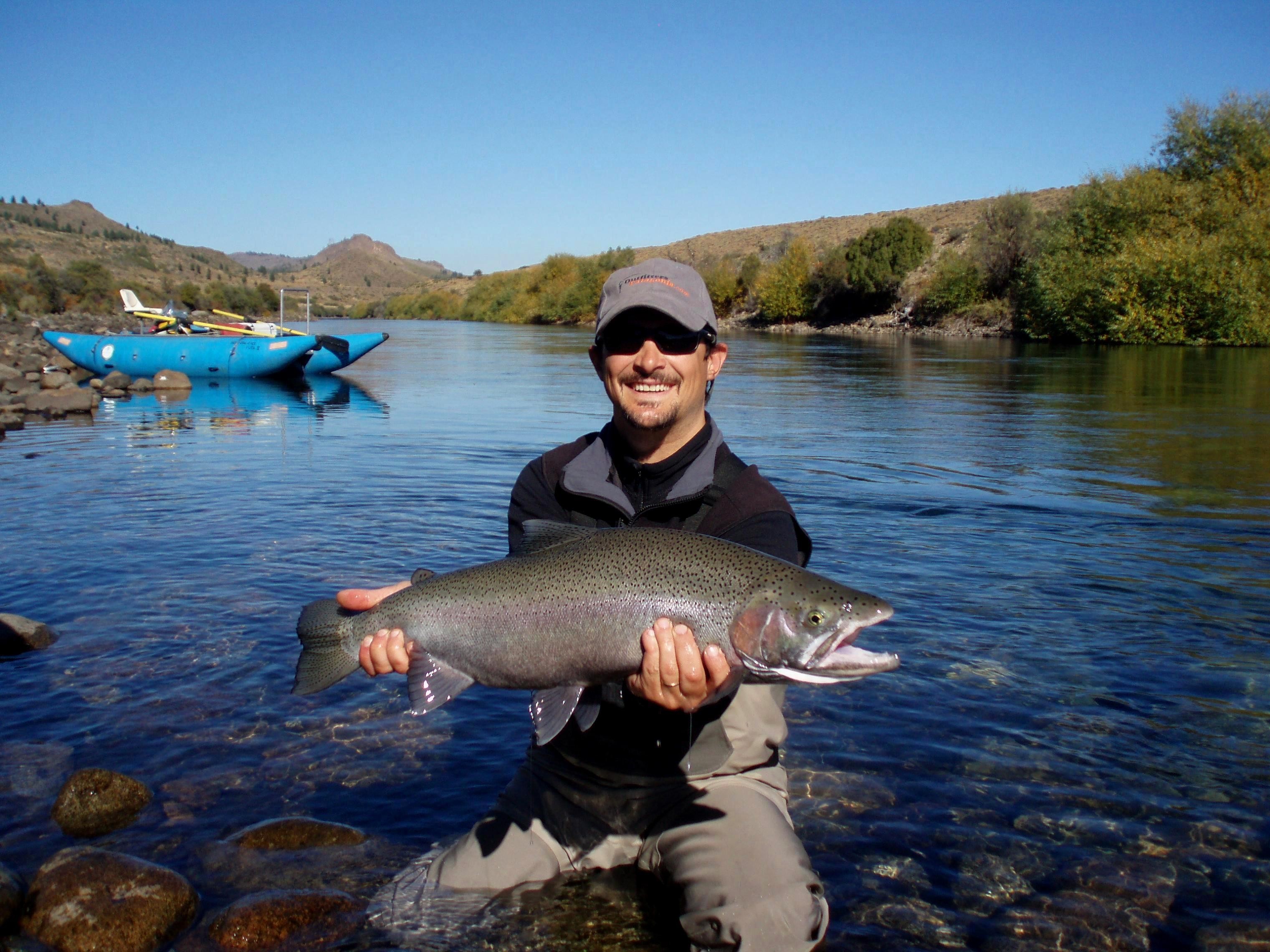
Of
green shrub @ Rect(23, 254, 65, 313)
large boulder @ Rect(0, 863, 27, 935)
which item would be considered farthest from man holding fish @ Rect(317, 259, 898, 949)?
green shrub @ Rect(23, 254, 65, 313)

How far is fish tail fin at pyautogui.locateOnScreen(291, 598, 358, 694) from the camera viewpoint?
3.27 meters

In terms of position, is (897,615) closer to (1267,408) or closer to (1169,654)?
(1169,654)

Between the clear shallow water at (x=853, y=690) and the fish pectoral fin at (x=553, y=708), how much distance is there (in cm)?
95

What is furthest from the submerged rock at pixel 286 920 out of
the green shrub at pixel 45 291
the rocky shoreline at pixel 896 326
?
the green shrub at pixel 45 291

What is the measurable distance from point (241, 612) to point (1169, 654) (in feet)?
20.5

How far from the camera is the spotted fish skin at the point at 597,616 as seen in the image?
266cm

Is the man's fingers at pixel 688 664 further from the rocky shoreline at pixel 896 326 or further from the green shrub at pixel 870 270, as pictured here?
the green shrub at pixel 870 270

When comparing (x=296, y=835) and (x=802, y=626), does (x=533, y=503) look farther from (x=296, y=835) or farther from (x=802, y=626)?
(x=296, y=835)

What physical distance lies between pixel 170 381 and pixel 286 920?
25.0 metres

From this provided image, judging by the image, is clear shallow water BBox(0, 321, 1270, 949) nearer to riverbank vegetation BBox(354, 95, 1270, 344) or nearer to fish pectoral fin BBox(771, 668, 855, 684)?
fish pectoral fin BBox(771, 668, 855, 684)

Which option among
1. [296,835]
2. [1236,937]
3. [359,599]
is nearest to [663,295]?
[359,599]

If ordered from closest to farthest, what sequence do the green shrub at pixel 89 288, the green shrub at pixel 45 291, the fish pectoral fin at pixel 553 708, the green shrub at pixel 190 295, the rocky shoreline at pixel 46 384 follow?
the fish pectoral fin at pixel 553 708, the rocky shoreline at pixel 46 384, the green shrub at pixel 45 291, the green shrub at pixel 89 288, the green shrub at pixel 190 295

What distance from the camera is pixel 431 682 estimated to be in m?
3.15

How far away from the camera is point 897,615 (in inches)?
267
